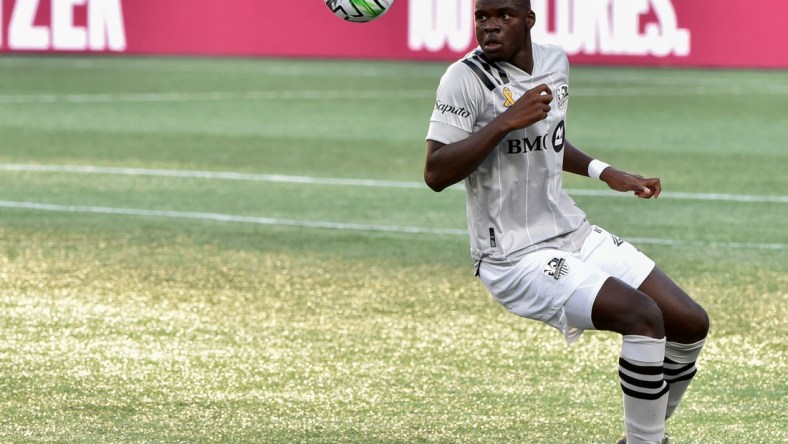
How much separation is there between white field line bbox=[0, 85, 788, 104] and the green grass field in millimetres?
2046

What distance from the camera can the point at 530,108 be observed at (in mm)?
4906

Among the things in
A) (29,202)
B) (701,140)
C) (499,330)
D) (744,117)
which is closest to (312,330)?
(499,330)

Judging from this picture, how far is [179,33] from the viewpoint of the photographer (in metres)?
25.8

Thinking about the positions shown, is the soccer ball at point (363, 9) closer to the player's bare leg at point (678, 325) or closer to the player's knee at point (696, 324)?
the player's bare leg at point (678, 325)

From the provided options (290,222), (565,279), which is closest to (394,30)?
(290,222)

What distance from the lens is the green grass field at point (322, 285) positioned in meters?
5.79

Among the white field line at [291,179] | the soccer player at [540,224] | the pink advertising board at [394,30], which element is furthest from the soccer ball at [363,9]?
the pink advertising board at [394,30]

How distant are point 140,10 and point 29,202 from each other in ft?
47.0

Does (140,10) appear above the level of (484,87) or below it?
below

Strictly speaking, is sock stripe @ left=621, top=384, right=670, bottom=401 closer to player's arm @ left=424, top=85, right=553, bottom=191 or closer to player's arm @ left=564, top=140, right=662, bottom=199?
player's arm @ left=564, top=140, right=662, bottom=199

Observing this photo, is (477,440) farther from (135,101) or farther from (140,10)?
(140,10)

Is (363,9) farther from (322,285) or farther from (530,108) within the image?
(322,285)

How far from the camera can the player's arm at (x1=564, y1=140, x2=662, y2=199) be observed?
543 cm

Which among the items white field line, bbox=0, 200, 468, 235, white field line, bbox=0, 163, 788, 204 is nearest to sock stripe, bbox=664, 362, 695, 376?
white field line, bbox=0, 200, 468, 235
